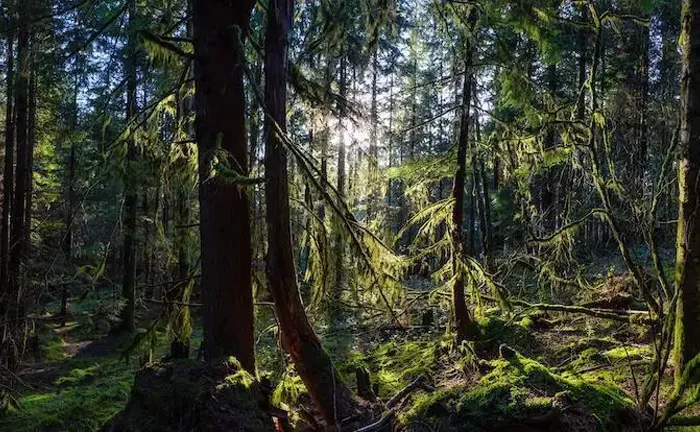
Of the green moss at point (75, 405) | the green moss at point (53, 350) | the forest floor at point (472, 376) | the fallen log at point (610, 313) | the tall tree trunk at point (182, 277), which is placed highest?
the tall tree trunk at point (182, 277)

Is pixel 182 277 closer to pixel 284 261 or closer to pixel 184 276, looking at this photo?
pixel 184 276

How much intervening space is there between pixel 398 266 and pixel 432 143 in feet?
97.0

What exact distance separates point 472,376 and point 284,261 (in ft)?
9.42

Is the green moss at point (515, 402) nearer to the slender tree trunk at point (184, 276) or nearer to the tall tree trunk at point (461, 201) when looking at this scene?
the slender tree trunk at point (184, 276)

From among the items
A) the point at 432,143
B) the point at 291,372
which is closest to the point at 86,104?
the point at 291,372

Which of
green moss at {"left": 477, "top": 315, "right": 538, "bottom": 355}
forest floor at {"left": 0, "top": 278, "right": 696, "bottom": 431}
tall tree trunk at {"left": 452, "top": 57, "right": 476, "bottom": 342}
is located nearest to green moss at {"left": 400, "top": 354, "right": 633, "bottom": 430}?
forest floor at {"left": 0, "top": 278, "right": 696, "bottom": 431}

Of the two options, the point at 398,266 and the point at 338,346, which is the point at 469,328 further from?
the point at 338,346

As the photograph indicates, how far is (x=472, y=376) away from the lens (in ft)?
19.5

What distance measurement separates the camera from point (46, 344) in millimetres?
16797

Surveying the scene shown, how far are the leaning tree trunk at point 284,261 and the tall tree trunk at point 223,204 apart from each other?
276 mm

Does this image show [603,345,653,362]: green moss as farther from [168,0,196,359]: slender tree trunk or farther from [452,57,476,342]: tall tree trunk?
[168,0,196,359]: slender tree trunk

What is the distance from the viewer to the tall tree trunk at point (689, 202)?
4168 millimetres

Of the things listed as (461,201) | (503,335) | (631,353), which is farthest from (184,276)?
(631,353)

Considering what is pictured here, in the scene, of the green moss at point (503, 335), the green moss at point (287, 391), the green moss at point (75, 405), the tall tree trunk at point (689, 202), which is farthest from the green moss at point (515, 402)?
the green moss at point (75, 405)
